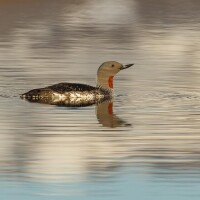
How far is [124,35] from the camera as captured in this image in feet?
111

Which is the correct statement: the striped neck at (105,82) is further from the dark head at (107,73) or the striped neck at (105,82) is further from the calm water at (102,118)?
the calm water at (102,118)

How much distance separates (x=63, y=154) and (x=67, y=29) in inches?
784

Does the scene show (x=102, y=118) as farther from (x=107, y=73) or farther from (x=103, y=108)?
(x=107, y=73)

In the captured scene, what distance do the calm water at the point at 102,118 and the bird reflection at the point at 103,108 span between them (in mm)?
31

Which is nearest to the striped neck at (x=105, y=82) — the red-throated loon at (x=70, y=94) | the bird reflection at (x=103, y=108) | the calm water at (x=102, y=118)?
the red-throated loon at (x=70, y=94)

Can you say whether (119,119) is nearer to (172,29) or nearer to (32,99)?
(32,99)

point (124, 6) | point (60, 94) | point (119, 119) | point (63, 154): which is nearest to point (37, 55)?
point (60, 94)

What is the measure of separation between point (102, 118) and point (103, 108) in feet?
4.99

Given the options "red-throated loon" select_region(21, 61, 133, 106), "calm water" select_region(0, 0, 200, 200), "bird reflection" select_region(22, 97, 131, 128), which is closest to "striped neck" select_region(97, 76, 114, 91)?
"red-throated loon" select_region(21, 61, 133, 106)

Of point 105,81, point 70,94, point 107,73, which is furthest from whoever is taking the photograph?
point 107,73

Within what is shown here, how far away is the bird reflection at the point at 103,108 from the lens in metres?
18.7

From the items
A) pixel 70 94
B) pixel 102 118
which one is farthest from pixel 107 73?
pixel 102 118

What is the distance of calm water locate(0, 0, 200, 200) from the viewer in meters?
14.0

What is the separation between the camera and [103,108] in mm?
20781
